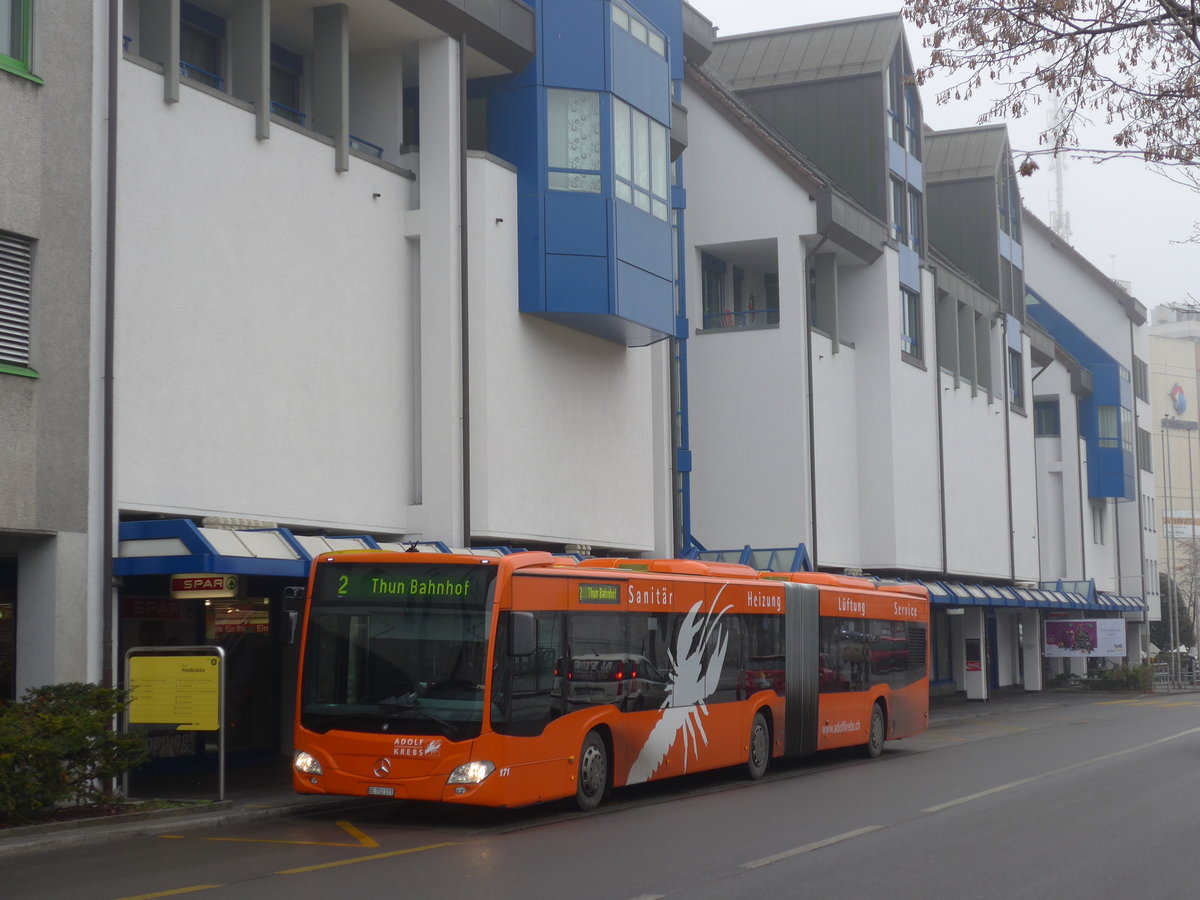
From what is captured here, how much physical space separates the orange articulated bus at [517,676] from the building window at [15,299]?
3985 mm

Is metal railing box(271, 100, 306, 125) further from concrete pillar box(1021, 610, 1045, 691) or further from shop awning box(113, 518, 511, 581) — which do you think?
concrete pillar box(1021, 610, 1045, 691)

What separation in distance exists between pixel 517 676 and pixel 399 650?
120cm

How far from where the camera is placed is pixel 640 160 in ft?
87.3

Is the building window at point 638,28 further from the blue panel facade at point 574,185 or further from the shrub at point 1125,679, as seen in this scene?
the shrub at point 1125,679

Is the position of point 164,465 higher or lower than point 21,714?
higher

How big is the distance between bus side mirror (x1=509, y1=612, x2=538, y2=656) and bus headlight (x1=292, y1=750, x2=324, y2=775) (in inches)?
87.5

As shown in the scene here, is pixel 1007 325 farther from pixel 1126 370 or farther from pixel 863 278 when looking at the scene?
pixel 1126 370

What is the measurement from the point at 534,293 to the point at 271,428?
6.17m

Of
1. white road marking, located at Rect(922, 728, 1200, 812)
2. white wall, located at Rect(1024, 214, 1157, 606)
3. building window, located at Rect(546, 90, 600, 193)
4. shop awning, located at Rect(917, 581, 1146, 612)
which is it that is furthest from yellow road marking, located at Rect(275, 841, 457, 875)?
white wall, located at Rect(1024, 214, 1157, 606)

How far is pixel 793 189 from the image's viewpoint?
1446 inches

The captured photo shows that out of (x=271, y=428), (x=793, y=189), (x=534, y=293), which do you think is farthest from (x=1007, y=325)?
(x=271, y=428)

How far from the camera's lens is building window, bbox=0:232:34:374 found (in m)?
16.2

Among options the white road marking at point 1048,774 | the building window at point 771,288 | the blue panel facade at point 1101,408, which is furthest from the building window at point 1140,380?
the white road marking at point 1048,774

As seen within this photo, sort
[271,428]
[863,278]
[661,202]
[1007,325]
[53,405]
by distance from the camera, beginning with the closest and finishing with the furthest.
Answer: [53,405] < [271,428] < [661,202] < [863,278] < [1007,325]
